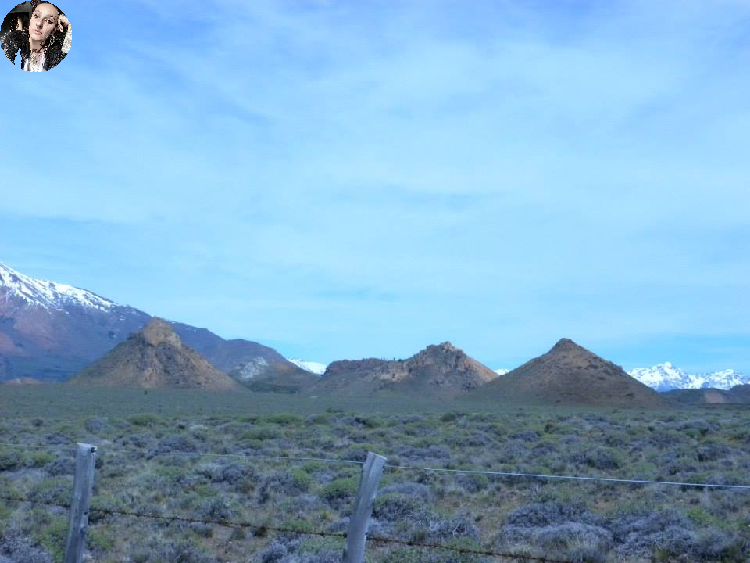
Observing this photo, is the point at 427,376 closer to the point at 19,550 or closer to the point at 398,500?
the point at 398,500

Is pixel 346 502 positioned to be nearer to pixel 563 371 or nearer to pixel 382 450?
pixel 382 450

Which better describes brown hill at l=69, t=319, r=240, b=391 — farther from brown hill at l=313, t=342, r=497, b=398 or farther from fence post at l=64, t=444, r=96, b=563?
fence post at l=64, t=444, r=96, b=563

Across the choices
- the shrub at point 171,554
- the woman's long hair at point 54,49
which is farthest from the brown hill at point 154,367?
the woman's long hair at point 54,49

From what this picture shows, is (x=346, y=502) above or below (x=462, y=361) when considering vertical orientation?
below

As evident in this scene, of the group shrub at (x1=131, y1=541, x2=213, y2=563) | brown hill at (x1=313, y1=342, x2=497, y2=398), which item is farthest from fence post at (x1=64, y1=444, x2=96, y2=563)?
brown hill at (x1=313, y1=342, x2=497, y2=398)

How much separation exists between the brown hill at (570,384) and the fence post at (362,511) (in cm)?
8083

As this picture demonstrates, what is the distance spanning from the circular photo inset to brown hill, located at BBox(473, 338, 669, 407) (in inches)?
3117

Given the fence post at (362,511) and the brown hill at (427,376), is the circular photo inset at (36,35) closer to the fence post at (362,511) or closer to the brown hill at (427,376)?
the fence post at (362,511)

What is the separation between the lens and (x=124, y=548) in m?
10.6

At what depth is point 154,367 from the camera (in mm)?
105375

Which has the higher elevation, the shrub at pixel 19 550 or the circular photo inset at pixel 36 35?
the circular photo inset at pixel 36 35

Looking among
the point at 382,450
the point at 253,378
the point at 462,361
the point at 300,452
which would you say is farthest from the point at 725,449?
the point at 253,378

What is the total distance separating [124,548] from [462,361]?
4527 inches

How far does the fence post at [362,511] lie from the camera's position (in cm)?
593
